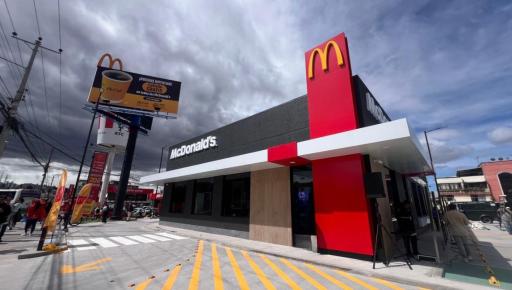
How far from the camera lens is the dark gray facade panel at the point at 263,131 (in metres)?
9.88

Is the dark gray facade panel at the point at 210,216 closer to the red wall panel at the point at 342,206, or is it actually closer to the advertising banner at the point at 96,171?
the red wall panel at the point at 342,206

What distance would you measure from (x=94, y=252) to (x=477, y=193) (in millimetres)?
63046

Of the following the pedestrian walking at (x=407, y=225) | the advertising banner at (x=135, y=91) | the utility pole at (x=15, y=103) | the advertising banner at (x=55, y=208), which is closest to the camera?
the pedestrian walking at (x=407, y=225)

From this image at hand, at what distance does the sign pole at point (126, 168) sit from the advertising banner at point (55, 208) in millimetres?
18346

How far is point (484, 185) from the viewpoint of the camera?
47406 mm

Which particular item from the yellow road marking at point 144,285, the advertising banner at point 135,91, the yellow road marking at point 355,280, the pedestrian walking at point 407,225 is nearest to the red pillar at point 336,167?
the pedestrian walking at point 407,225

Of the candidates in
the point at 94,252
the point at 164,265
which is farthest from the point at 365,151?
the point at 94,252

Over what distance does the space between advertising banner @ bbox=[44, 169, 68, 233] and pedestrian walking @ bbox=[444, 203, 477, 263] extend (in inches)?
528

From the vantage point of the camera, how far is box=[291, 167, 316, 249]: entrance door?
9.45 meters

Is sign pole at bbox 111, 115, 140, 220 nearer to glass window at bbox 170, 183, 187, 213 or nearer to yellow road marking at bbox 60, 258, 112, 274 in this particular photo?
glass window at bbox 170, 183, 187, 213

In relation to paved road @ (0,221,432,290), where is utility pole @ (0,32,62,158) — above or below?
above

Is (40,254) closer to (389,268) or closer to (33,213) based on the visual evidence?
(33,213)

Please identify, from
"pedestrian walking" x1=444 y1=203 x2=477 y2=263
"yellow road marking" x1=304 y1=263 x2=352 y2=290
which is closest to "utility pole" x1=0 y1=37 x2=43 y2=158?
"yellow road marking" x1=304 y1=263 x2=352 y2=290

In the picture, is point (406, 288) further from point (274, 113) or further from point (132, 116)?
point (132, 116)
